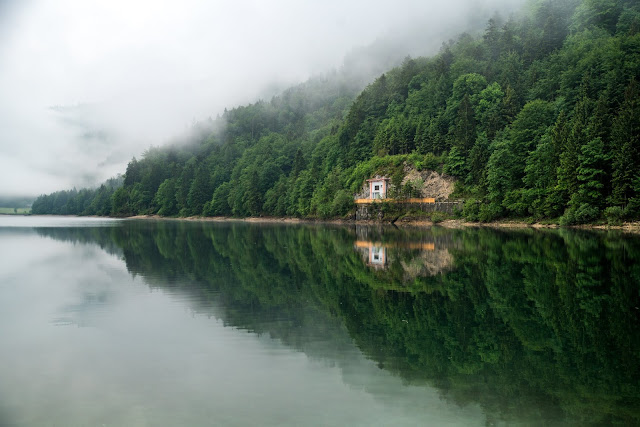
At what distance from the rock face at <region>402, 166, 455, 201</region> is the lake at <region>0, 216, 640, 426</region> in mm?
69840

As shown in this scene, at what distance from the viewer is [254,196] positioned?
15125 centimetres

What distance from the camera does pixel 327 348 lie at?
41.0 ft

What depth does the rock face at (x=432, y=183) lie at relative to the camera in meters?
94.5

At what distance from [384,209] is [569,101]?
41726 mm

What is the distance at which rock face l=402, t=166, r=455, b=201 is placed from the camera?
94.5 m

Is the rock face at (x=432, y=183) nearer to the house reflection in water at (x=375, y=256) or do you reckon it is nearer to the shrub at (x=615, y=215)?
the shrub at (x=615, y=215)

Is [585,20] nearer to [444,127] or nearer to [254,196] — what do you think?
[444,127]

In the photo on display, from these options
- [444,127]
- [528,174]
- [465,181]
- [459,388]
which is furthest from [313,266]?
[444,127]

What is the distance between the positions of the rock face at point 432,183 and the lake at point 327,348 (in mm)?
69840

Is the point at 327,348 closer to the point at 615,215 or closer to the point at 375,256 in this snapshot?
the point at 375,256

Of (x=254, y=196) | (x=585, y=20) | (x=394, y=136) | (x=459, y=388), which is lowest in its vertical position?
(x=459, y=388)

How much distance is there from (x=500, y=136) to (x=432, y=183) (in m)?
16.9

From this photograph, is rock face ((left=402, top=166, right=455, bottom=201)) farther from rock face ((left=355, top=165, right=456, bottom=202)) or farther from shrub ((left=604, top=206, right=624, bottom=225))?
shrub ((left=604, top=206, right=624, bottom=225))

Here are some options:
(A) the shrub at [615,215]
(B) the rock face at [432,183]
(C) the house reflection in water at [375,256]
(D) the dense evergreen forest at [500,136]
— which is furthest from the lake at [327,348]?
(B) the rock face at [432,183]
